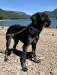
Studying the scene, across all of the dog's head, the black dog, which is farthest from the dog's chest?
the dog's head

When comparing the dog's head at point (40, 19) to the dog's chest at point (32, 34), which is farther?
the dog's chest at point (32, 34)

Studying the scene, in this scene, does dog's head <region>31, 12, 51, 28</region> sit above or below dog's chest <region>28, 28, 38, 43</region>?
above

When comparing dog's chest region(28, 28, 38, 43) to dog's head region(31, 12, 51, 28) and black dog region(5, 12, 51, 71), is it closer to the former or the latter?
black dog region(5, 12, 51, 71)

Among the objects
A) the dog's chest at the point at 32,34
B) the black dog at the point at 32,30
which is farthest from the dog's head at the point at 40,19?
the dog's chest at the point at 32,34

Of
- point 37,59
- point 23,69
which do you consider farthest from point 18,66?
point 37,59

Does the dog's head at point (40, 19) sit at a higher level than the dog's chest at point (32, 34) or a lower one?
higher

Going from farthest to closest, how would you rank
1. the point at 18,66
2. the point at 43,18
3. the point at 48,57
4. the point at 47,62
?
the point at 48,57, the point at 47,62, the point at 18,66, the point at 43,18

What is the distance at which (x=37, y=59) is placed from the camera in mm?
10516

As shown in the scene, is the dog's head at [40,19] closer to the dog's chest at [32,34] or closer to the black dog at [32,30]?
the black dog at [32,30]

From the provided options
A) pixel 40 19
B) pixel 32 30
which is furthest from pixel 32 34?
pixel 40 19

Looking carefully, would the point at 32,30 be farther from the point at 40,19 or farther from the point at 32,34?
the point at 40,19

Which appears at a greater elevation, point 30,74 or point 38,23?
point 38,23

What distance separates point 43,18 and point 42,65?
2073 mm

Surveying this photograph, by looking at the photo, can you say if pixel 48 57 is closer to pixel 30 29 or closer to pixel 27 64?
pixel 27 64
